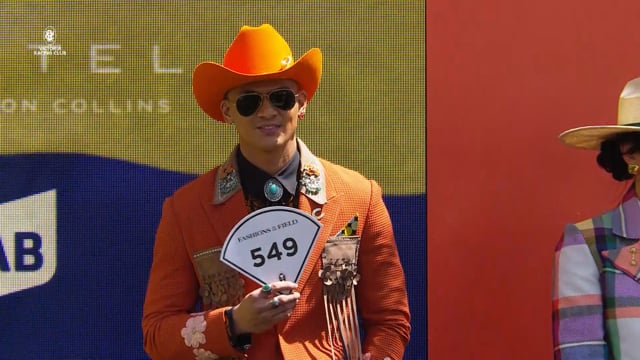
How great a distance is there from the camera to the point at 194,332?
2504mm

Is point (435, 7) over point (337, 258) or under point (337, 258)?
over

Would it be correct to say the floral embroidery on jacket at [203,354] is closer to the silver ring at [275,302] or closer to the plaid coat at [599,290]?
the silver ring at [275,302]

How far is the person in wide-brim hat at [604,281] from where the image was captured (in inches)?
95.2

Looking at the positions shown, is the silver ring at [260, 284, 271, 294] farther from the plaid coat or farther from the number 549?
the plaid coat

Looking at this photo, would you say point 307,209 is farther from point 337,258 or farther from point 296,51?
point 296,51

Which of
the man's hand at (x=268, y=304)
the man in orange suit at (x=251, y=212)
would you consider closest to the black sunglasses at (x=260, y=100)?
the man in orange suit at (x=251, y=212)

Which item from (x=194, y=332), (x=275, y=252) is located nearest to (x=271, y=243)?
(x=275, y=252)

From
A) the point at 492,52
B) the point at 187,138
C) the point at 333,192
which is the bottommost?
the point at 333,192

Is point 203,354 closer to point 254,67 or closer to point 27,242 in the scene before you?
point 254,67

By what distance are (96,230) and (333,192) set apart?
1.20 metres

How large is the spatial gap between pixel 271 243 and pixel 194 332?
34cm

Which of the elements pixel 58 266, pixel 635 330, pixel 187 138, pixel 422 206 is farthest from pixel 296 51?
pixel 635 330

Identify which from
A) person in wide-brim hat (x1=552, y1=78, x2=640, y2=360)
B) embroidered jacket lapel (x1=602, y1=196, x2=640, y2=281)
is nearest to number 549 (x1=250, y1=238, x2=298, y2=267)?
person in wide-brim hat (x1=552, y1=78, x2=640, y2=360)

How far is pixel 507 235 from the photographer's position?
3447 mm
